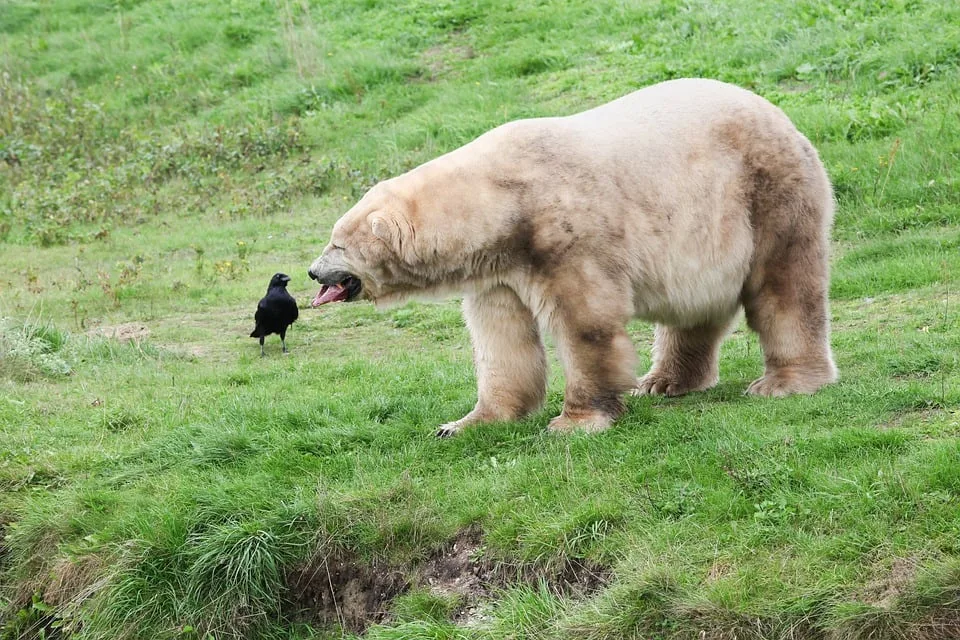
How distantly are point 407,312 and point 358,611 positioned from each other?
5.29m

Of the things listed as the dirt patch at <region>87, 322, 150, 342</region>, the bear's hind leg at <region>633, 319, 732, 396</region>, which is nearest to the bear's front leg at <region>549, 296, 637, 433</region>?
the bear's hind leg at <region>633, 319, 732, 396</region>

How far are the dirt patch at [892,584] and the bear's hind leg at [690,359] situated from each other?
301cm

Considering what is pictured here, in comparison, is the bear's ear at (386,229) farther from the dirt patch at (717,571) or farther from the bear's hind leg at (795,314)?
the dirt patch at (717,571)

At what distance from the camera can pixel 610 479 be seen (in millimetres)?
5660

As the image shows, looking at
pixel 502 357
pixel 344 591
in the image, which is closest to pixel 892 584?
pixel 344 591

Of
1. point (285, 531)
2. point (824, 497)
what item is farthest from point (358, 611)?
point (824, 497)

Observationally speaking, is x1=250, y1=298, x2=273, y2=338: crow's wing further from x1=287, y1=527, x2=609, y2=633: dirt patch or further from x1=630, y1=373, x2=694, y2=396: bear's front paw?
x1=287, y1=527, x2=609, y2=633: dirt patch

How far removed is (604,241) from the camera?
21.0 ft

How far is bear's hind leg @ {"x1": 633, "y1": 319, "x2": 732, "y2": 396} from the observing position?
7.51 m

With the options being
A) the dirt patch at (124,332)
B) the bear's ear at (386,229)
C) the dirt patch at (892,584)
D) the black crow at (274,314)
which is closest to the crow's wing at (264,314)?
the black crow at (274,314)

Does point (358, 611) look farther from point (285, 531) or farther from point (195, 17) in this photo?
point (195, 17)

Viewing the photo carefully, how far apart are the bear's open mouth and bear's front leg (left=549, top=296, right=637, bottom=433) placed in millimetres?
1193

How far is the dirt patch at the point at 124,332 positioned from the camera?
10.4 m

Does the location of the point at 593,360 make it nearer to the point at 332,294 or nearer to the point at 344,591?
the point at 332,294
